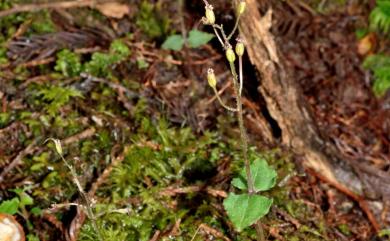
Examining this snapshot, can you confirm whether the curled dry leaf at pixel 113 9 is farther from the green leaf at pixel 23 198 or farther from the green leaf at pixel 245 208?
the green leaf at pixel 245 208

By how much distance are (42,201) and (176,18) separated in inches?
71.2

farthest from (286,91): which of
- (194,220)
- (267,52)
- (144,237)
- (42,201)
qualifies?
(42,201)

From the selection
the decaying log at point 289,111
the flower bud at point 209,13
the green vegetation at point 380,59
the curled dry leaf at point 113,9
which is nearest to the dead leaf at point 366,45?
the green vegetation at point 380,59

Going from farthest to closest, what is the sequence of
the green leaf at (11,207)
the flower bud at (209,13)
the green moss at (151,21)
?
the green moss at (151,21) → the green leaf at (11,207) → the flower bud at (209,13)

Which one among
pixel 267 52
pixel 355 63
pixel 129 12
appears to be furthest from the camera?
pixel 355 63

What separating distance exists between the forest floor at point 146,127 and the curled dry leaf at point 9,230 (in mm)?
89

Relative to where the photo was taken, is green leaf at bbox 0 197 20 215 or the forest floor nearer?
green leaf at bbox 0 197 20 215

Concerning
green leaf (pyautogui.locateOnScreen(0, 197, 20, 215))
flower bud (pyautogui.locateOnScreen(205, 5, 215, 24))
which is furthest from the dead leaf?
green leaf (pyautogui.locateOnScreen(0, 197, 20, 215))

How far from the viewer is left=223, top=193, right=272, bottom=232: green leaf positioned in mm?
1816

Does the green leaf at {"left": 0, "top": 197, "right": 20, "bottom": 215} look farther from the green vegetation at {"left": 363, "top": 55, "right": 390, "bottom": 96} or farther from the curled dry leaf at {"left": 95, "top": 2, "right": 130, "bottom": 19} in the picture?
the green vegetation at {"left": 363, "top": 55, "right": 390, "bottom": 96}

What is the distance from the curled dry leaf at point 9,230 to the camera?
6.89 ft

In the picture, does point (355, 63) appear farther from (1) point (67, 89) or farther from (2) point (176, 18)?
(1) point (67, 89)

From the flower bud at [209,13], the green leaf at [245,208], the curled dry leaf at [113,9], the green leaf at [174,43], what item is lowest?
the green leaf at [245,208]

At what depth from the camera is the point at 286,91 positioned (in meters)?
2.97
